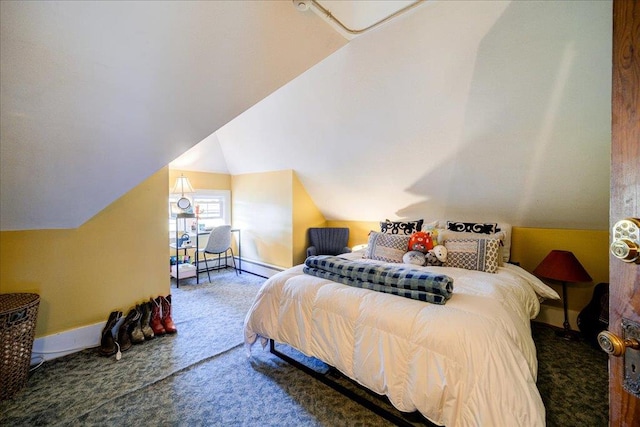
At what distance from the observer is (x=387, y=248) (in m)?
2.76

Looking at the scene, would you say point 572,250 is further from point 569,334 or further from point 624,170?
point 624,170

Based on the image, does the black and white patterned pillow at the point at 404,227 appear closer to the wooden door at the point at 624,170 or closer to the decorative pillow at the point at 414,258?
the decorative pillow at the point at 414,258

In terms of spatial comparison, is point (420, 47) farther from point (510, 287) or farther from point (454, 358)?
point (454, 358)

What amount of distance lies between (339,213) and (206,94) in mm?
3205

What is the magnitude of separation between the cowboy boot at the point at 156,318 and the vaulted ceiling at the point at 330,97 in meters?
0.96

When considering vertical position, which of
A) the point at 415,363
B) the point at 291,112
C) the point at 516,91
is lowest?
the point at 415,363

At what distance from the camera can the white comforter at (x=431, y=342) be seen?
112 centimetres

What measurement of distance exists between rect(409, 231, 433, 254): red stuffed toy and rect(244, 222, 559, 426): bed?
1.91 feet

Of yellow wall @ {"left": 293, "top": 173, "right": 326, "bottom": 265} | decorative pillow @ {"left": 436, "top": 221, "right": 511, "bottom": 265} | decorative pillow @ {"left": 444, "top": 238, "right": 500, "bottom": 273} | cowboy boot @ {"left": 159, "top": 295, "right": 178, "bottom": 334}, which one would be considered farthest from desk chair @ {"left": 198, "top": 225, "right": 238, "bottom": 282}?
decorative pillow @ {"left": 444, "top": 238, "right": 500, "bottom": 273}

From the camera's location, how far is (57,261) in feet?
7.18

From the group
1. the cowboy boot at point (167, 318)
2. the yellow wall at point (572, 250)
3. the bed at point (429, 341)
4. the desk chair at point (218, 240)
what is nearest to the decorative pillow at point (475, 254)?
the bed at point (429, 341)

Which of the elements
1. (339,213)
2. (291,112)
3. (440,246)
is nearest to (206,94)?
(291,112)

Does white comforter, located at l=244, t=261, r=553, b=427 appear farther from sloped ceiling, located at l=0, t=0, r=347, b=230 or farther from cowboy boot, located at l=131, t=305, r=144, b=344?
sloped ceiling, located at l=0, t=0, r=347, b=230

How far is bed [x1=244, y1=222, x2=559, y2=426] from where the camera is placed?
3.67ft
